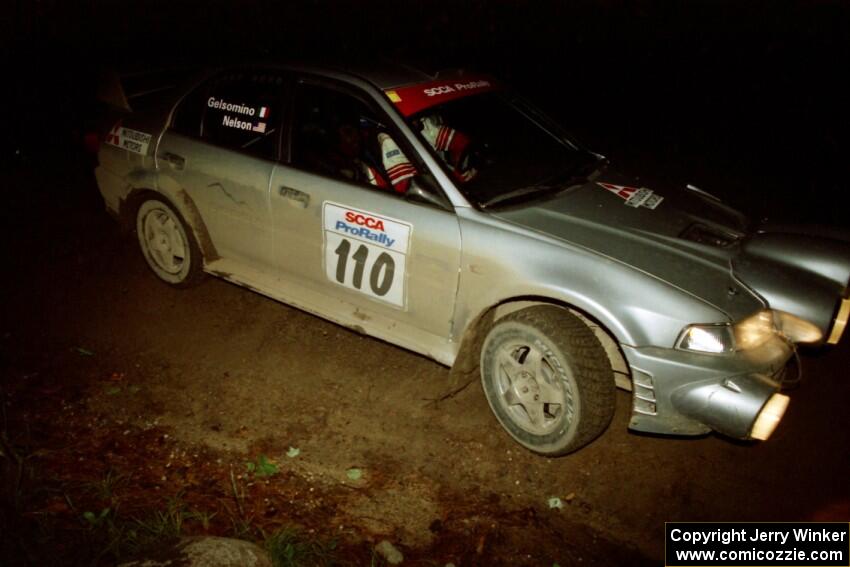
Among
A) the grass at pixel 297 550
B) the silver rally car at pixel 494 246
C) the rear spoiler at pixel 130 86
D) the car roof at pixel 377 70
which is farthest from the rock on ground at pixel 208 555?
the rear spoiler at pixel 130 86

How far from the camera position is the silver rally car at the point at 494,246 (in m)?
2.67

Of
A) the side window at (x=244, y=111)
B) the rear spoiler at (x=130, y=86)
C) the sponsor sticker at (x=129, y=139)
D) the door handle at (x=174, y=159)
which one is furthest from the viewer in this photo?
the rear spoiler at (x=130, y=86)

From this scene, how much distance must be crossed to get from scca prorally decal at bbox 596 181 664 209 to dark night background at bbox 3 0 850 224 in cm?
33

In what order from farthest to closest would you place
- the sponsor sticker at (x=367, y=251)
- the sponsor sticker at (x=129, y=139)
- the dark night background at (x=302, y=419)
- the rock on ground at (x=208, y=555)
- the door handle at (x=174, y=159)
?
the sponsor sticker at (x=129, y=139)
the door handle at (x=174, y=159)
the sponsor sticker at (x=367, y=251)
the dark night background at (x=302, y=419)
the rock on ground at (x=208, y=555)

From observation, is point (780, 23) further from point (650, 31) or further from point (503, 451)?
point (503, 451)

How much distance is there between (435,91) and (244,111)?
1.21 metres

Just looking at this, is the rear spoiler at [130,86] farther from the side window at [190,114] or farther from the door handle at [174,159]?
the door handle at [174,159]

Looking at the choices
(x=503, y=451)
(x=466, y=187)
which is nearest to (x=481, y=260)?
(x=466, y=187)

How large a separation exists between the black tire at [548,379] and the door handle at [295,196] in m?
1.27

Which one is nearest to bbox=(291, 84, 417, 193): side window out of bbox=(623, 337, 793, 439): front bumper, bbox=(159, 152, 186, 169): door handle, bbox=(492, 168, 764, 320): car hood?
bbox=(492, 168, 764, 320): car hood

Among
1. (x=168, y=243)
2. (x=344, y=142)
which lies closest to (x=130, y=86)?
(x=168, y=243)

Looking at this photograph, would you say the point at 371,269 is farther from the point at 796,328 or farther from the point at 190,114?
the point at 796,328

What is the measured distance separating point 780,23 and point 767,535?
15.7 meters

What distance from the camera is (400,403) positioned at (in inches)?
140
